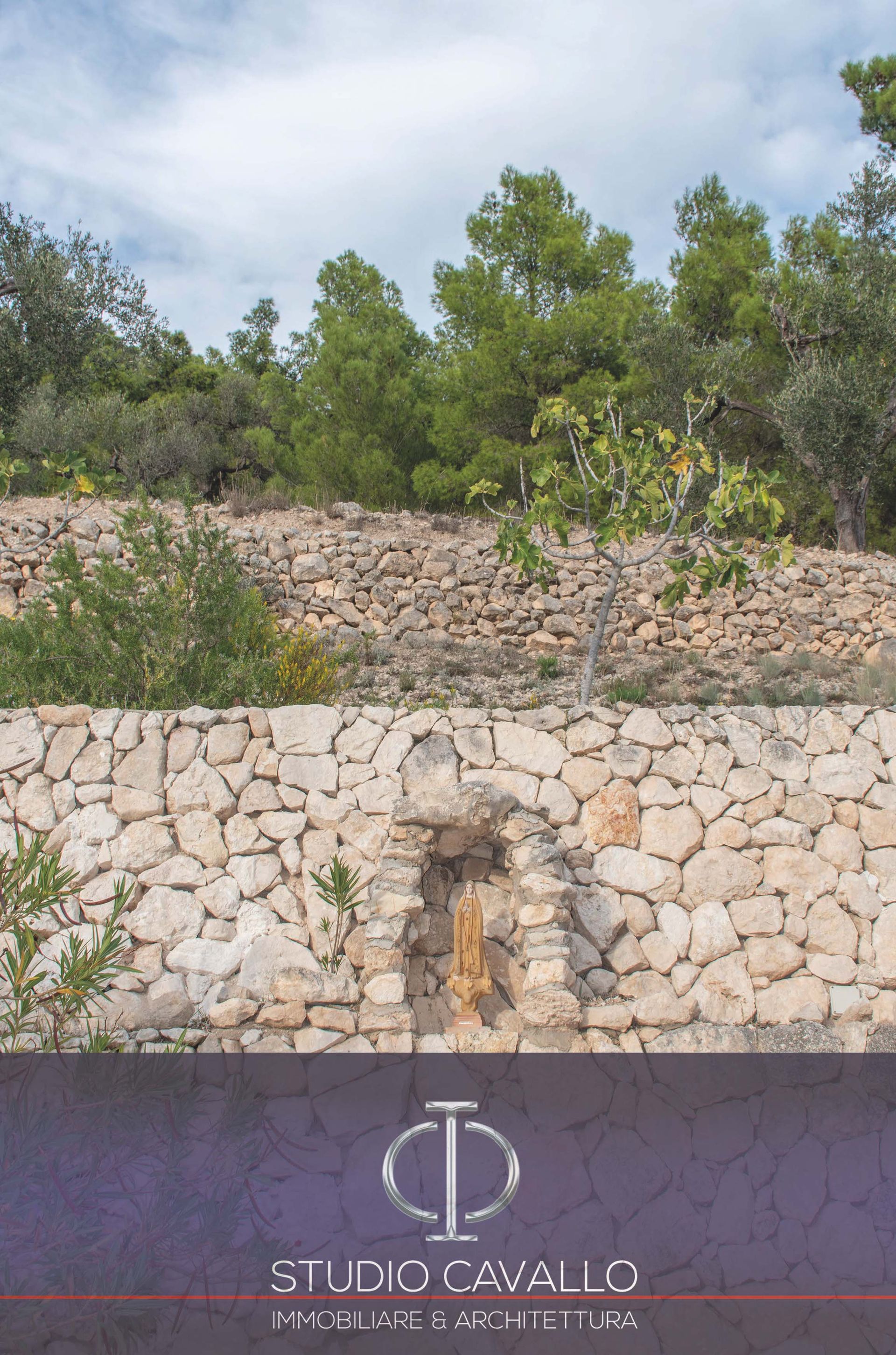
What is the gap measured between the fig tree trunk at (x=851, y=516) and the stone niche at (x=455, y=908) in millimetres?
11176

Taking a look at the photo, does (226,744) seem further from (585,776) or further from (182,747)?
(585,776)

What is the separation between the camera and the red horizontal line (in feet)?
12.5

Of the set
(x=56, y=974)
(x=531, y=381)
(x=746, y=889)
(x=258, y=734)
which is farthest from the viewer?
(x=531, y=381)

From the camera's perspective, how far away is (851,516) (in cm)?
1470

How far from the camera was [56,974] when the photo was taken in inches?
217

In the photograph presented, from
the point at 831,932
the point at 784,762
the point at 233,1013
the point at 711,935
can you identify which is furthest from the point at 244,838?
the point at 831,932

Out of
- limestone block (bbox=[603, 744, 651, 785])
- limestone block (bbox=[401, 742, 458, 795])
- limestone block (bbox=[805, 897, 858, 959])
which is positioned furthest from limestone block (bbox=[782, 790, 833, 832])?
limestone block (bbox=[401, 742, 458, 795])

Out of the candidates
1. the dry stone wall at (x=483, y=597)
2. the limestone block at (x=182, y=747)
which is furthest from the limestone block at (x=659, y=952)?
the dry stone wall at (x=483, y=597)

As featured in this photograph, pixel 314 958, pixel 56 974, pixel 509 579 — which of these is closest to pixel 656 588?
pixel 509 579

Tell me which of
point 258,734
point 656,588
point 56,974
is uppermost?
point 656,588

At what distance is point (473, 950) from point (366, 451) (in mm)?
13119

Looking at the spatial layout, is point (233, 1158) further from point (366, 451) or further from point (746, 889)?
point (366, 451)

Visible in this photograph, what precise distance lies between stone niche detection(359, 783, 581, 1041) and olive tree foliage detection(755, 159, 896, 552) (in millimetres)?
10724

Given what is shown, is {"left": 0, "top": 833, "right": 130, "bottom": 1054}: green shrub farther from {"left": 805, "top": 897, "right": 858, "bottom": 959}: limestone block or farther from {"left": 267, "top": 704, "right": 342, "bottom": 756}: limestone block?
{"left": 805, "top": 897, "right": 858, "bottom": 959}: limestone block
